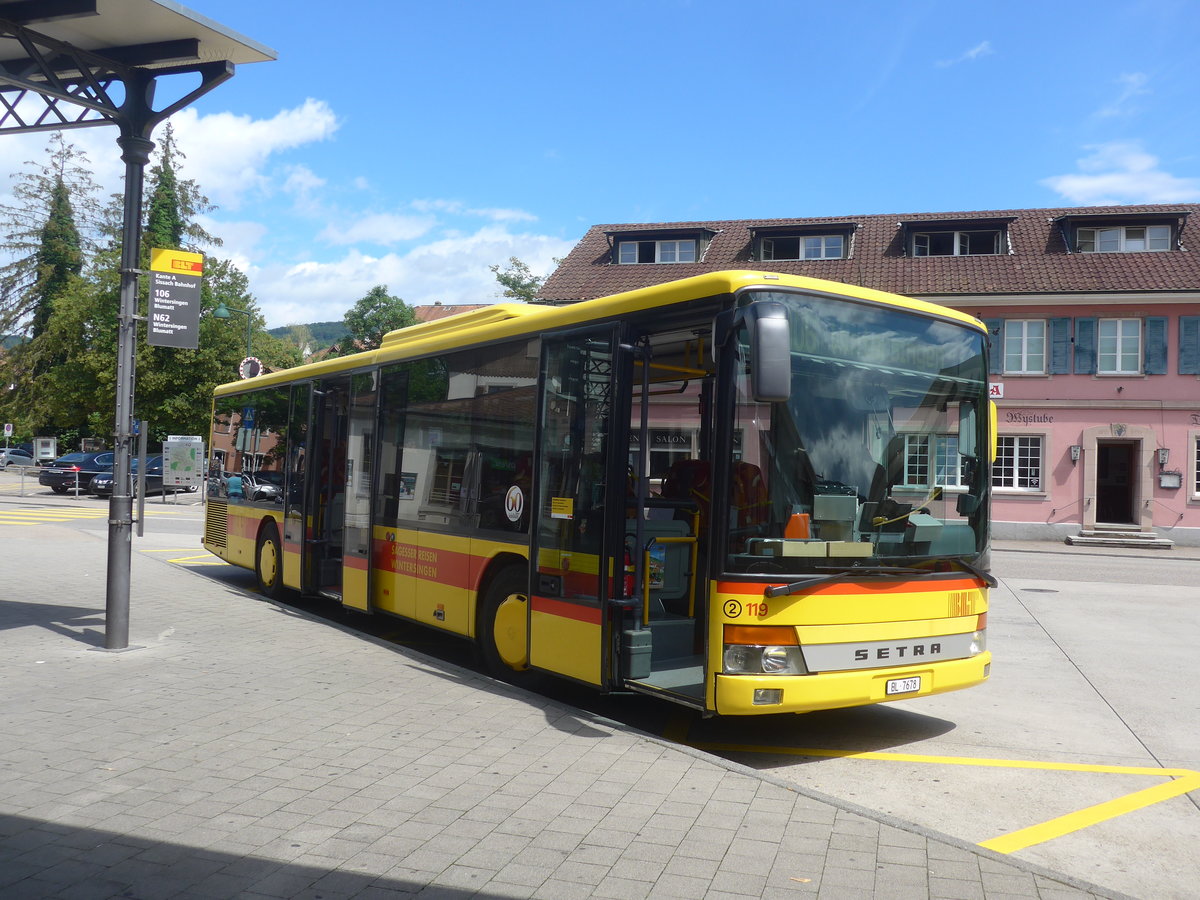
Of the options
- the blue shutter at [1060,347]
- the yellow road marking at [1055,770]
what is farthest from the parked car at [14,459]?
the yellow road marking at [1055,770]

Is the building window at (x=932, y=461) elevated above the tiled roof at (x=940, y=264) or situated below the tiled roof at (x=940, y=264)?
below

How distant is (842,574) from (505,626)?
294 cm

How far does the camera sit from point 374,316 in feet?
220

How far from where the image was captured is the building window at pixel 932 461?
21.9 ft

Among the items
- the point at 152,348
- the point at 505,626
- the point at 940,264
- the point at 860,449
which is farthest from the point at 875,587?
the point at 152,348

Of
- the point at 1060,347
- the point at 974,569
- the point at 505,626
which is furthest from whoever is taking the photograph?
the point at 1060,347

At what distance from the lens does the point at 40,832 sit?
14.6ft

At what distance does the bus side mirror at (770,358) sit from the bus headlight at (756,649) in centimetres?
134

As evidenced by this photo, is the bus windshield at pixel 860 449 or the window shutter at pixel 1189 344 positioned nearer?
the bus windshield at pixel 860 449

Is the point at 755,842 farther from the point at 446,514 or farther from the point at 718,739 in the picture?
the point at 446,514

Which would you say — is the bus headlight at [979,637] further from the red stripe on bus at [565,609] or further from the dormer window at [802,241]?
the dormer window at [802,241]

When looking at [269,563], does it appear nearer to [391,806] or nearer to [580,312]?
[580,312]

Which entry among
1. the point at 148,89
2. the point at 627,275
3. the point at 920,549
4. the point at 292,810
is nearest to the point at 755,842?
the point at 292,810

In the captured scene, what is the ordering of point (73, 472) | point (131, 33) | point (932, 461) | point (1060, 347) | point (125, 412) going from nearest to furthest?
point (932, 461) < point (131, 33) < point (125, 412) < point (1060, 347) < point (73, 472)
